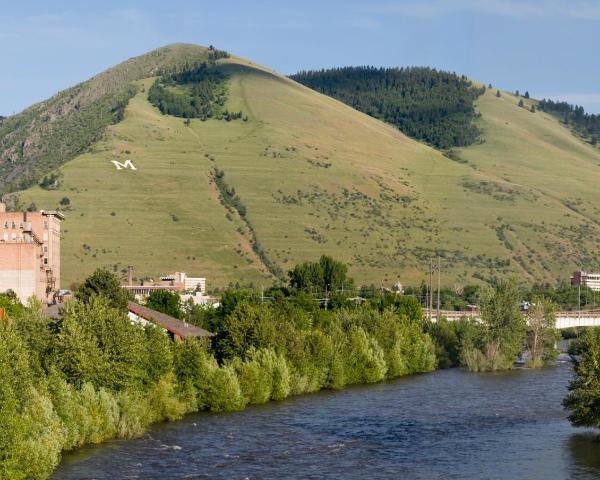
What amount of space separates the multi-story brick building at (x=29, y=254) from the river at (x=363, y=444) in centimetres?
4547

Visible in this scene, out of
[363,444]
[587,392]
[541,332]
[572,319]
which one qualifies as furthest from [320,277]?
[363,444]

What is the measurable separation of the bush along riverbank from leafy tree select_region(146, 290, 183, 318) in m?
19.4

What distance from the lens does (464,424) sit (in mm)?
82250

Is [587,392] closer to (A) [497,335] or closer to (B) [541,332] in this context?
(A) [497,335]

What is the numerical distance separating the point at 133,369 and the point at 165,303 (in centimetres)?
5811

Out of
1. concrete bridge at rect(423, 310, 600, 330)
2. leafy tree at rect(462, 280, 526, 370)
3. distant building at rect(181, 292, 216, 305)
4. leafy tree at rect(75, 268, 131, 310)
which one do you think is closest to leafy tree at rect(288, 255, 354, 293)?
distant building at rect(181, 292, 216, 305)

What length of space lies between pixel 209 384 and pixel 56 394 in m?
18.7

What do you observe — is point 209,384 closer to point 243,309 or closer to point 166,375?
point 166,375

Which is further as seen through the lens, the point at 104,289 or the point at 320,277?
the point at 320,277

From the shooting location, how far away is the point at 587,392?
74312 mm

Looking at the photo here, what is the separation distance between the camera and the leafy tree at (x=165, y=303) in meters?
132

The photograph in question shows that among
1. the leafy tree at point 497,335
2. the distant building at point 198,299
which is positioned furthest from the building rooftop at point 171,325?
the distant building at point 198,299

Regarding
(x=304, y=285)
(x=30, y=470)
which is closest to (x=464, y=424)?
(x=30, y=470)

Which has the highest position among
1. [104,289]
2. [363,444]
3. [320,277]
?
[320,277]
